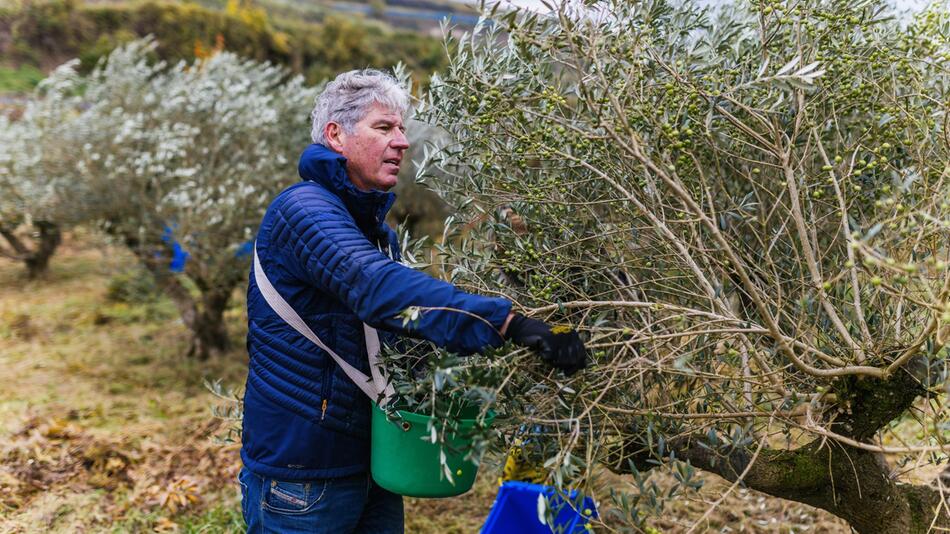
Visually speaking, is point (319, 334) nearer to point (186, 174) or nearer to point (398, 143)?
point (398, 143)

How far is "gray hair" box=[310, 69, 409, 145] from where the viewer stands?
2738mm

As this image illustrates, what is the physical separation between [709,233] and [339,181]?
1428mm

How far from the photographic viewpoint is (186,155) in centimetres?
812

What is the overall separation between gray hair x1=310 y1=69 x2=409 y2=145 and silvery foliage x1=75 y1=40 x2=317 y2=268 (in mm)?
4517

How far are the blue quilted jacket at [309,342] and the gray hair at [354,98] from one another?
0.50ft

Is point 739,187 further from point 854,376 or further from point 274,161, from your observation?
point 274,161

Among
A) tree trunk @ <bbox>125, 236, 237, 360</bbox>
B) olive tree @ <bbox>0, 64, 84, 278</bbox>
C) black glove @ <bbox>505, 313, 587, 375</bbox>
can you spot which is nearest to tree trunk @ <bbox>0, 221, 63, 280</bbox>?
olive tree @ <bbox>0, 64, 84, 278</bbox>

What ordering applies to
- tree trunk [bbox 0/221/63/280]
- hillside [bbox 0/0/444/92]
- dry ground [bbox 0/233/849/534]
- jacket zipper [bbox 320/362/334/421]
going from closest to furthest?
jacket zipper [bbox 320/362/334/421] < dry ground [bbox 0/233/849/534] < tree trunk [bbox 0/221/63/280] < hillside [bbox 0/0/444/92]

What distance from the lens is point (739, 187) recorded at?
335cm

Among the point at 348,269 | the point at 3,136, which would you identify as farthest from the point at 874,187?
the point at 3,136

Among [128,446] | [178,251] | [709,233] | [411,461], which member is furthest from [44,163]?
[709,233]

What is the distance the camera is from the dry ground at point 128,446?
4668mm

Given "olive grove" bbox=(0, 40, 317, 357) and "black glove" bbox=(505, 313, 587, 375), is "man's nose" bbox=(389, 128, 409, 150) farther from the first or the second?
"olive grove" bbox=(0, 40, 317, 357)

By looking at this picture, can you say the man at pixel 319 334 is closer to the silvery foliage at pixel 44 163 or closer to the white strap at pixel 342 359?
the white strap at pixel 342 359
